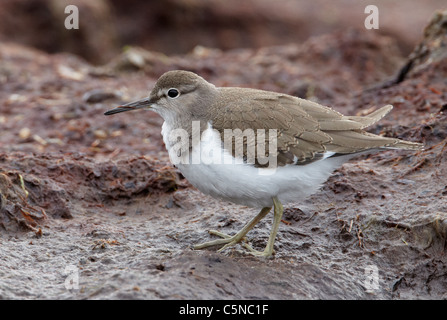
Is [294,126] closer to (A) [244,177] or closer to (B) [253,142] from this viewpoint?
(B) [253,142]

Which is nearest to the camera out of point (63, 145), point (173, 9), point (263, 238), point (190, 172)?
point (190, 172)

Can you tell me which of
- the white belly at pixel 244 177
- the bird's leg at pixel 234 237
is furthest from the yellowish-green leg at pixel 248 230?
the white belly at pixel 244 177

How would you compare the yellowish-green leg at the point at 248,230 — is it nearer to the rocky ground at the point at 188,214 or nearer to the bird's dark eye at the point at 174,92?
the rocky ground at the point at 188,214

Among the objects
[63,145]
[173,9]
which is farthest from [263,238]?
[173,9]

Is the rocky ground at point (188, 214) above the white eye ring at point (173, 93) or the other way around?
the other way around
